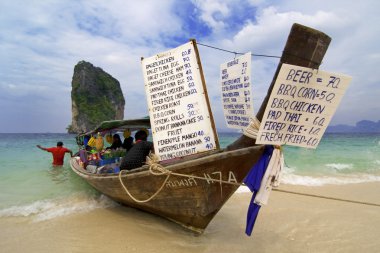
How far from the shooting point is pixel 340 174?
11.9 m

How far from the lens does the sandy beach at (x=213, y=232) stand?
4.25 m

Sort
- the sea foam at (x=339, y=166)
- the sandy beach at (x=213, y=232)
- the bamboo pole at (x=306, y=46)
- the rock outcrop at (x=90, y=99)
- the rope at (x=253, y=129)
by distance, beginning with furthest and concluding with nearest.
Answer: the rock outcrop at (x=90, y=99)
the sea foam at (x=339, y=166)
the sandy beach at (x=213, y=232)
the rope at (x=253, y=129)
the bamboo pole at (x=306, y=46)

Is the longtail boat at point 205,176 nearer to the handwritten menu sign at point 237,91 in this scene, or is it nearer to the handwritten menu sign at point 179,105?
the handwritten menu sign at point 179,105

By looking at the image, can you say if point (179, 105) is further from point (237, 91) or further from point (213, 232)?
point (213, 232)

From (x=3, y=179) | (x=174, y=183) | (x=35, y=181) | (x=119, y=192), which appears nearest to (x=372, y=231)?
(x=174, y=183)

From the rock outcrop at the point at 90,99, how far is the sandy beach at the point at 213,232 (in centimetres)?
5872

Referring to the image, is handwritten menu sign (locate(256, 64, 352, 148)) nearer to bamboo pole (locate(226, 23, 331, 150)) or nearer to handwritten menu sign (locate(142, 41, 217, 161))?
bamboo pole (locate(226, 23, 331, 150))

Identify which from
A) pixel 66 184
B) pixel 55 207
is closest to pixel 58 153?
pixel 66 184

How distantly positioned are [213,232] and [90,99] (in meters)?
67.2

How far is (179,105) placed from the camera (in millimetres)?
4422

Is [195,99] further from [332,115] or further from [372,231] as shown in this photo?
[372,231]

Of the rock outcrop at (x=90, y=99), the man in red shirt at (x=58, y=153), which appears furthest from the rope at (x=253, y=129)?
the rock outcrop at (x=90, y=99)

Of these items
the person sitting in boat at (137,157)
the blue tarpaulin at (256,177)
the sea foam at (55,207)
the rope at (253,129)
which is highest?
the rope at (253,129)

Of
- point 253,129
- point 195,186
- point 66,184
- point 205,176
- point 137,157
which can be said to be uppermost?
point 253,129
